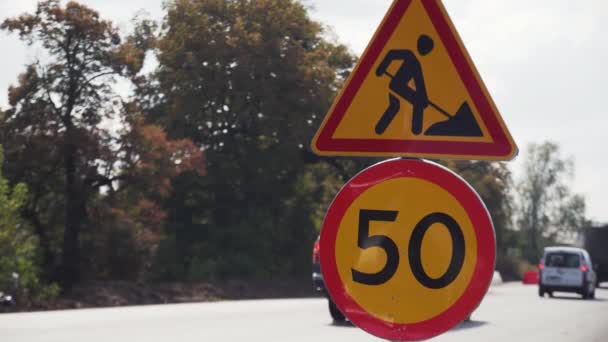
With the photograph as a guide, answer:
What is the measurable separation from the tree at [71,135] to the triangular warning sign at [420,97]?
81.7 ft

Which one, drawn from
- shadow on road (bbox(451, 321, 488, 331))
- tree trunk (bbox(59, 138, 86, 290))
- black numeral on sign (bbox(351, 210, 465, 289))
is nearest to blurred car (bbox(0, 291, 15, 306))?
tree trunk (bbox(59, 138, 86, 290))

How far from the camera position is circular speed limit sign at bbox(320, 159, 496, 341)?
350 cm

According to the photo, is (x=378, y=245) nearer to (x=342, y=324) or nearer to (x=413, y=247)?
(x=413, y=247)

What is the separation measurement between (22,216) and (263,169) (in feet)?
47.9

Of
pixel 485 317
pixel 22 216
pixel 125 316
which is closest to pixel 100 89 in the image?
pixel 22 216

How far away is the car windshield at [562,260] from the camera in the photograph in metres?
34.9

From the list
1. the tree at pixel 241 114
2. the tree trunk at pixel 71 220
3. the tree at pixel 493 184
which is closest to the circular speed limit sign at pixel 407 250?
the tree trunk at pixel 71 220

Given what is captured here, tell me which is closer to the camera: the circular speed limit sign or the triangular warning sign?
the circular speed limit sign

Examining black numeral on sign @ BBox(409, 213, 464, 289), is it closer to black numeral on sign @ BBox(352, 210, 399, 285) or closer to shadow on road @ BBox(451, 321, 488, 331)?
black numeral on sign @ BBox(352, 210, 399, 285)

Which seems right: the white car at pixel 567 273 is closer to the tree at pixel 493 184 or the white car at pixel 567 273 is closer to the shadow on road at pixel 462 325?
the tree at pixel 493 184

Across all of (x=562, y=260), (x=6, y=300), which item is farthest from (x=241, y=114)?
(x=6, y=300)

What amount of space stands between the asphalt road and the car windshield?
11.3 m

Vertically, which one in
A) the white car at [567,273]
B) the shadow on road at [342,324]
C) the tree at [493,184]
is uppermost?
the tree at [493,184]

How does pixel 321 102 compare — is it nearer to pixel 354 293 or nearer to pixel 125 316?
pixel 125 316
